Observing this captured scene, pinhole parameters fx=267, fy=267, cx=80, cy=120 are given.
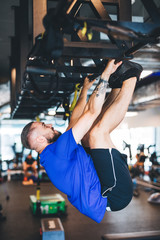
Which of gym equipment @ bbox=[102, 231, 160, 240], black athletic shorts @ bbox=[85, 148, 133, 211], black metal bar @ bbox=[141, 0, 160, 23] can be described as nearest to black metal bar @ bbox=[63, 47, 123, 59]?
black metal bar @ bbox=[141, 0, 160, 23]

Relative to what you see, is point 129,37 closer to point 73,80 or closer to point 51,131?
point 73,80

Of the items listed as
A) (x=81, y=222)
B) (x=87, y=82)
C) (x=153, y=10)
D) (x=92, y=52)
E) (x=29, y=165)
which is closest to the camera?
(x=153, y=10)

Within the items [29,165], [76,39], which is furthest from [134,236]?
[29,165]

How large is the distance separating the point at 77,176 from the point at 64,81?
765 millimetres

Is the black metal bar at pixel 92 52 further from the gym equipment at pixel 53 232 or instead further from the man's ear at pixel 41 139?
the gym equipment at pixel 53 232

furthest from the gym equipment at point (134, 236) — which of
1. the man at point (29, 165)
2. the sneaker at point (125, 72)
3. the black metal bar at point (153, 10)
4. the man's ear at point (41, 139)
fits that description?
the man at point (29, 165)

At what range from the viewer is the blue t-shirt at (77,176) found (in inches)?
76.5

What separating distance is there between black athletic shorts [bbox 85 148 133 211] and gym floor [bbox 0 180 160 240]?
3.10 m

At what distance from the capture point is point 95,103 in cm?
171

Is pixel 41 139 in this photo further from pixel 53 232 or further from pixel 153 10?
pixel 53 232

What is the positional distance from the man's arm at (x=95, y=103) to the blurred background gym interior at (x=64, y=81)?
0.13 metres

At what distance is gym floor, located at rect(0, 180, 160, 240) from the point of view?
4977 millimetres

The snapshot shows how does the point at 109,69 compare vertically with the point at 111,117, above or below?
above

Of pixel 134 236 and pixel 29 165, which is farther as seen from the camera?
pixel 29 165
